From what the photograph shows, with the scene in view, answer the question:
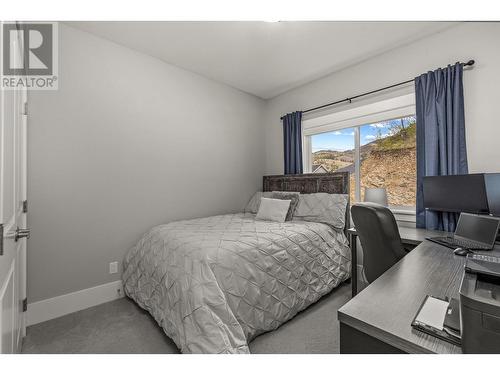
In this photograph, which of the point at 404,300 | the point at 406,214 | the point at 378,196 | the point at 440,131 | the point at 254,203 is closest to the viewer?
the point at 404,300

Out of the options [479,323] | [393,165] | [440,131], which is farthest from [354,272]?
[479,323]

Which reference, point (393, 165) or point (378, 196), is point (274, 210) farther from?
point (393, 165)

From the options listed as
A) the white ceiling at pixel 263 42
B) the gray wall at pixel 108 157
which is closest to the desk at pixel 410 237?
the gray wall at pixel 108 157

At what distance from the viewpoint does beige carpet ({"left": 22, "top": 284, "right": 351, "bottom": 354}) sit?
65.5 inches

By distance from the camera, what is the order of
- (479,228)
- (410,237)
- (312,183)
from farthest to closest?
A: (312,183)
(410,237)
(479,228)

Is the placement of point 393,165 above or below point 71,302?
above

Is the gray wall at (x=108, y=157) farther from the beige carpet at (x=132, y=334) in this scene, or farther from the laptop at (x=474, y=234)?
the laptop at (x=474, y=234)

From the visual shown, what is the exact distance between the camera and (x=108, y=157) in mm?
2439

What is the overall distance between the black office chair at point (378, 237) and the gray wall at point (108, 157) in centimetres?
215

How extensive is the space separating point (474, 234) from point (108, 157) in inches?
127

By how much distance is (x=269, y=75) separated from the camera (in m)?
3.25
